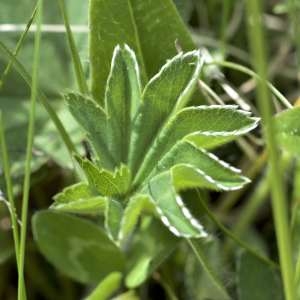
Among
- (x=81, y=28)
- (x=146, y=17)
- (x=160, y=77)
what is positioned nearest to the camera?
(x=160, y=77)

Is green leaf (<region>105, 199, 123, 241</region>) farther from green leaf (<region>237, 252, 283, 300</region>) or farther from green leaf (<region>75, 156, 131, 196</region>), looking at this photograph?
green leaf (<region>237, 252, 283, 300</region>)

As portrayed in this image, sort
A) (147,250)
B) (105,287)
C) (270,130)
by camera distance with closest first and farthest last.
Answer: (270,130)
(105,287)
(147,250)

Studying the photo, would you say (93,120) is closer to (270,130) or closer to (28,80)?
(28,80)

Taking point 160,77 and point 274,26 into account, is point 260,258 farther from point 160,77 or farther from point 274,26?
point 274,26

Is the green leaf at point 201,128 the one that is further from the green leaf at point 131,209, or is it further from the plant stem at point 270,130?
the plant stem at point 270,130

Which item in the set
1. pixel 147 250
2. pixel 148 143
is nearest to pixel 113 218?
pixel 148 143

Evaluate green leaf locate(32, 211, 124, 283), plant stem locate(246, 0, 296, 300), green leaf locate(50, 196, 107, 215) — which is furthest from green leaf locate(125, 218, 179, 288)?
plant stem locate(246, 0, 296, 300)

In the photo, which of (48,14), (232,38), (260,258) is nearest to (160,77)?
(260,258)
